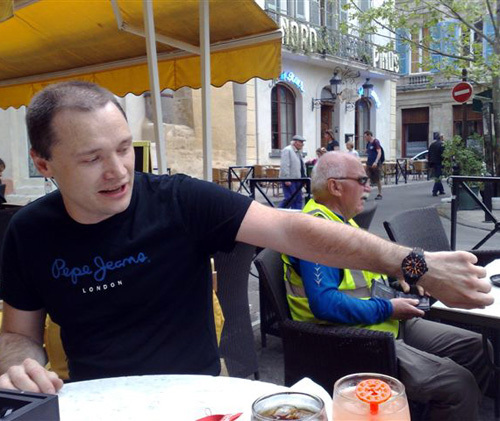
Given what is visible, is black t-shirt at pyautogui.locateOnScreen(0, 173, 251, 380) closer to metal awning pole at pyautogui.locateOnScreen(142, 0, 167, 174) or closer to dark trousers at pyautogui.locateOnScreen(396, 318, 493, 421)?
dark trousers at pyautogui.locateOnScreen(396, 318, 493, 421)

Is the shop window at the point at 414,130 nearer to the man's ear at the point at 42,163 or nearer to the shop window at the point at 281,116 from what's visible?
the shop window at the point at 281,116

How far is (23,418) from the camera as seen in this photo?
35.3 inches

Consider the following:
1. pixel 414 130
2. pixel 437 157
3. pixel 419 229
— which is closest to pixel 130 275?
pixel 419 229

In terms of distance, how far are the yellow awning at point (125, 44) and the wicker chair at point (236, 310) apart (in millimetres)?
2325

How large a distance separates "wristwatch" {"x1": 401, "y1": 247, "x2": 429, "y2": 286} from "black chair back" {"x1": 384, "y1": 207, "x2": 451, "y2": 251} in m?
2.03

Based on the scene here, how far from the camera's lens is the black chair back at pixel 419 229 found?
3327 mm

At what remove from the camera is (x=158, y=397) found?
1.31 metres

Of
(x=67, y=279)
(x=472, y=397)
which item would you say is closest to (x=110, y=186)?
(x=67, y=279)

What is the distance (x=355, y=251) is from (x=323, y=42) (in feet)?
62.5

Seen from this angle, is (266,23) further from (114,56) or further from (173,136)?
(173,136)

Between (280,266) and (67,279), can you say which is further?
(280,266)

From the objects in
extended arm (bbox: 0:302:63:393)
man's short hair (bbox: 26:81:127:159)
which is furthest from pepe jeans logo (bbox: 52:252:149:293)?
man's short hair (bbox: 26:81:127:159)

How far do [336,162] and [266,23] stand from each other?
7.58 feet

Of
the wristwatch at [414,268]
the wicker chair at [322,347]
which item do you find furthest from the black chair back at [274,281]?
the wristwatch at [414,268]
